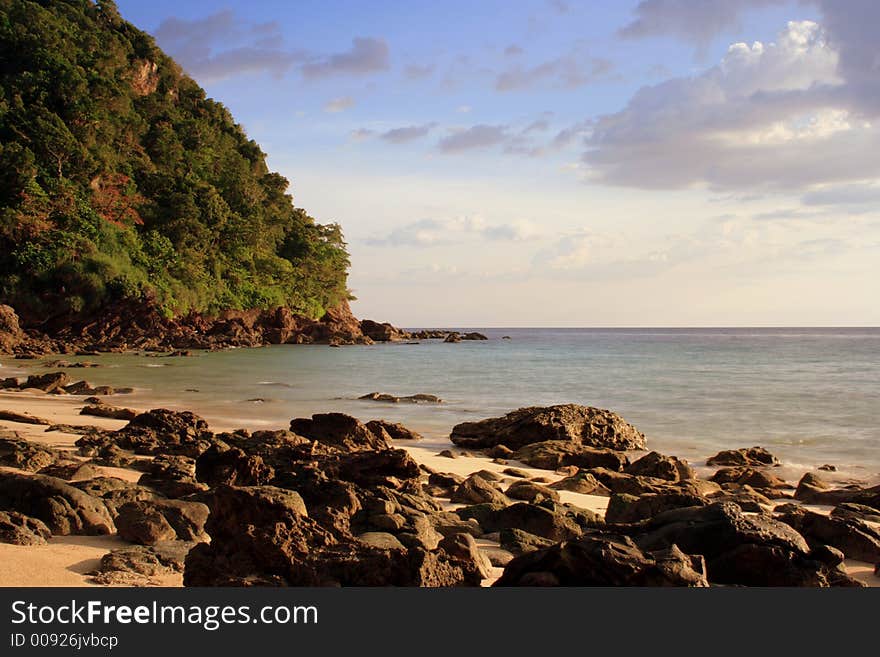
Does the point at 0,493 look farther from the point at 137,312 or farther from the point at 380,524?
the point at 137,312

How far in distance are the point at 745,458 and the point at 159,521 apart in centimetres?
1076

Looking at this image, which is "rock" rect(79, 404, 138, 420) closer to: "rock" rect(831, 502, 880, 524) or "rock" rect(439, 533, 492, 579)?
"rock" rect(439, 533, 492, 579)

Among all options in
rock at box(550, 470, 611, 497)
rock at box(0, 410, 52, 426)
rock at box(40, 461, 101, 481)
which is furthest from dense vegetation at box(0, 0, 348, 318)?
rock at box(550, 470, 611, 497)

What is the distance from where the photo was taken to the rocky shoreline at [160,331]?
38481 millimetres

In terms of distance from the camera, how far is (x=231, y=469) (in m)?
7.56

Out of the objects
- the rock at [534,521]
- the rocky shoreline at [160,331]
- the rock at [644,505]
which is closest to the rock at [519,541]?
the rock at [534,521]

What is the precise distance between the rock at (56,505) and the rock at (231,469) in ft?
5.42

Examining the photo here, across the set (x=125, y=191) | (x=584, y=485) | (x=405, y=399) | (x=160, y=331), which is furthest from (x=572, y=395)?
(x=125, y=191)

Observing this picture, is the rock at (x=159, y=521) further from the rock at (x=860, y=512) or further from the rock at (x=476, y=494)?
the rock at (x=860, y=512)

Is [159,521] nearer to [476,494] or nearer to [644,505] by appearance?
[476,494]

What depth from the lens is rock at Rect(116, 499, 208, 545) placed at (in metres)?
5.48
